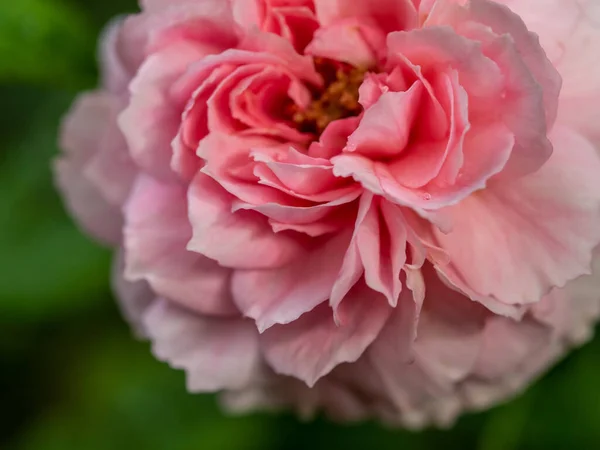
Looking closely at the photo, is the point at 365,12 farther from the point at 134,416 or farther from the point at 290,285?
the point at 134,416

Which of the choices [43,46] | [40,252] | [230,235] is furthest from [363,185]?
[40,252]

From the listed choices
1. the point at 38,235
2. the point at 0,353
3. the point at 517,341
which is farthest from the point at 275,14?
the point at 0,353

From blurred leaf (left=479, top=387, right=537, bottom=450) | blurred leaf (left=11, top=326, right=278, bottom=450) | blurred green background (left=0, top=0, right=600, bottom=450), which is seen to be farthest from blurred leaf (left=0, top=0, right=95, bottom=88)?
blurred leaf (left=479, top=387, right=537, bottom=450)

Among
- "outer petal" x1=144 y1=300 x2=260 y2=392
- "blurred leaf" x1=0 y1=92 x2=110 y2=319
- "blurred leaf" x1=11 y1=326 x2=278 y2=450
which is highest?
"outer petal" x1=144 y1=300 x2=260 y2=392

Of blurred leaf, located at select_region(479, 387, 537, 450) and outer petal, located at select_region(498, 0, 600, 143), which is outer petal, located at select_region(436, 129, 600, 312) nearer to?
outer petal, located at select_region(498, 0, 600, 143)

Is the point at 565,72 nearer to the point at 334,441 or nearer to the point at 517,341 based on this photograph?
the point at 517,341
